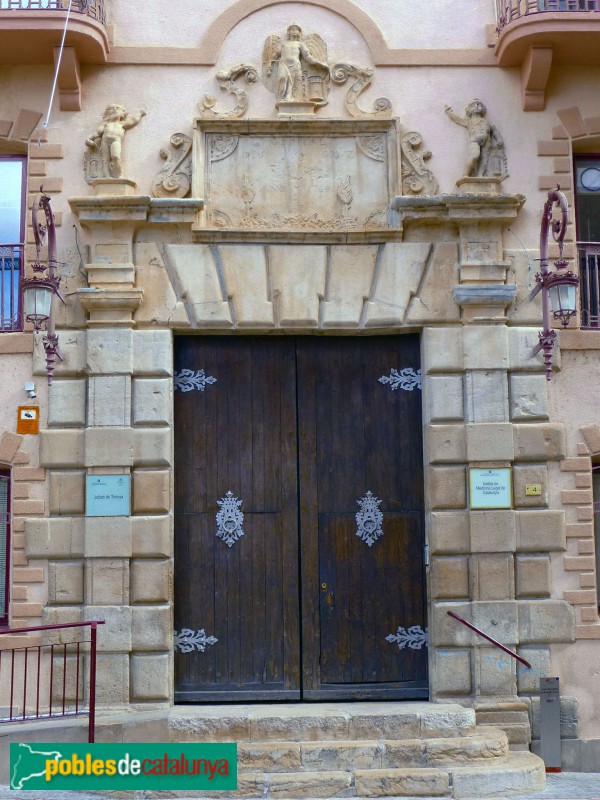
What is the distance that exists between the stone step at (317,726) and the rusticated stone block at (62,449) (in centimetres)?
239

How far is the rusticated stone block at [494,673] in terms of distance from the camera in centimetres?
1023

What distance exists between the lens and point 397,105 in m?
11.1

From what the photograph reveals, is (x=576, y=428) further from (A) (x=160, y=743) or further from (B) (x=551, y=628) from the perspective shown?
(A) (x=160, y=743)

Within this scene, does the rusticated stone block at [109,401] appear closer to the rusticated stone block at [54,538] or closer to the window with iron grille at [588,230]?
the rusticated stone block at [54,538]

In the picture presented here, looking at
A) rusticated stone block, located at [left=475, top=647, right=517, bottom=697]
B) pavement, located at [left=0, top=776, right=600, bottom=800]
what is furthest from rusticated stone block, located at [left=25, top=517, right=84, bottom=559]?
rusticated stone block, located at [left=475, top=647, right=517, bottom=697]

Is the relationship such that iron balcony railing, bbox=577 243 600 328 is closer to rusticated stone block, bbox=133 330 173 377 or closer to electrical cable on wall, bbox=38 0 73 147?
rusticated stone block, bbox=133 330 173 377

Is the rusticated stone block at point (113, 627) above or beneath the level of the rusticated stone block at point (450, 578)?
beneath

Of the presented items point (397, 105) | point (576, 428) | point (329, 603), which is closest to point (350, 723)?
point (329, 603)

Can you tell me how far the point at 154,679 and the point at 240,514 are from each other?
1.63 metres

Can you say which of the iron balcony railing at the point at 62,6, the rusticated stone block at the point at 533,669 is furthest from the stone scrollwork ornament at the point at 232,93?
the rusticated stone block at the point at 533,669

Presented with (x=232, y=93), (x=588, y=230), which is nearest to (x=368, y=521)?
(x=588, y=230)

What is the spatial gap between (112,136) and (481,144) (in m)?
3.39

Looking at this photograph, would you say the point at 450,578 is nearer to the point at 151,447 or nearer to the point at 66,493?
the point at 151,447

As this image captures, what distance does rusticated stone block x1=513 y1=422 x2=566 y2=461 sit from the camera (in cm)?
1055
